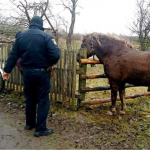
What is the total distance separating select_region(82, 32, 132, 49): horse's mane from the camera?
4492 millimetres

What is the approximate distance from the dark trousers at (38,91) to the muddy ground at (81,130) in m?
0.42

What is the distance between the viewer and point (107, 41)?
4.60 metres

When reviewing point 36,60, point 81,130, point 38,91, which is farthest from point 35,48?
point 81,130

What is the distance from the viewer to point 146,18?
41.0 feet

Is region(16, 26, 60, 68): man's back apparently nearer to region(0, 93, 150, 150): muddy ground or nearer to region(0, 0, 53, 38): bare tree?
region(0, 93, 150, 150): muddy ground

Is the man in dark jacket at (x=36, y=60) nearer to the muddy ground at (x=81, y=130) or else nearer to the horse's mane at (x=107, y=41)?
the muddy ground at (x=81, y=130)

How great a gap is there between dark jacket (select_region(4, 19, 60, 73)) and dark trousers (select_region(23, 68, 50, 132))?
0.15 metres

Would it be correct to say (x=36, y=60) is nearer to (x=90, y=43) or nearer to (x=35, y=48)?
(x=35, y=48)

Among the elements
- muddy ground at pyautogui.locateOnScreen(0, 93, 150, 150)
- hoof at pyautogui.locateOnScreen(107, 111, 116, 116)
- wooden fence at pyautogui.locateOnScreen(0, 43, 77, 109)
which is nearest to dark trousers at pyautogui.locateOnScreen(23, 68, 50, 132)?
muddy ground at pyautogui.locateOnScreen(0, 93, 150, 150)

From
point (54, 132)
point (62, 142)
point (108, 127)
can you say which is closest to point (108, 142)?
point (108, 127)

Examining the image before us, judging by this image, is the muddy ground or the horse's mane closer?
the muddy ground

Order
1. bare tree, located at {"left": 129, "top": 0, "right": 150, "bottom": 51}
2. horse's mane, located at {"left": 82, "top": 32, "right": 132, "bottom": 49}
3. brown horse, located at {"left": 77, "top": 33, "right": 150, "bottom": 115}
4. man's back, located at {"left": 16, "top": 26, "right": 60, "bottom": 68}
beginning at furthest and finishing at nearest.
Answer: bare tree, located at {"left": 129, "top": 0, "right": 150, "bottom": 51} → horse's mane, located at {"left": 82, "top": 32, "right": 132, "bottom": 49} → brown horse, located at {"left": 77, "top": 33, "right": 150, "bottom": 115} → man's back, located at {"left": 16, "top": 26, "right": 60, "bottom": 68}

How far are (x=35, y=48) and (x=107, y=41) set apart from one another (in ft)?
7.48

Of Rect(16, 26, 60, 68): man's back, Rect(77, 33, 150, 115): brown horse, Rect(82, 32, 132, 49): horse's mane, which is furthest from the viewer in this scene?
Rect(82, 32, 132, 49): horse's mane
